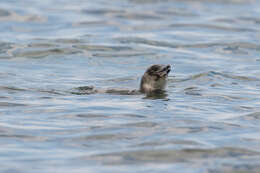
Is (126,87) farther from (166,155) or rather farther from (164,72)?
(166,155)

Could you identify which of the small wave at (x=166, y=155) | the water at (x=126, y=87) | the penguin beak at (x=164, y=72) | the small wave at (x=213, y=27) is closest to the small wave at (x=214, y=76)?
the water at (x=126, y=87)

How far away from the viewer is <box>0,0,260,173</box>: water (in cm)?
861

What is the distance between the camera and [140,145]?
29.6 ft

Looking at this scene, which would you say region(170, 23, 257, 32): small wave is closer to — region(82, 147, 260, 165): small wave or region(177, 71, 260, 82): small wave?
region(177, 71, 260, 82): small wave

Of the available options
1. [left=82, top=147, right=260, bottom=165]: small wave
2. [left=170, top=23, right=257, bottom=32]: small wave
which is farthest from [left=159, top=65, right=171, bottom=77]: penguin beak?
[left=170, top=23, right=257, bottom=32]: small wave

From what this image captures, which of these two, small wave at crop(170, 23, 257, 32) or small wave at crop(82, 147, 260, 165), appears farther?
small wave at crop(170, 23, 257, 32)

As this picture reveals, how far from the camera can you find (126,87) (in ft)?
47.3

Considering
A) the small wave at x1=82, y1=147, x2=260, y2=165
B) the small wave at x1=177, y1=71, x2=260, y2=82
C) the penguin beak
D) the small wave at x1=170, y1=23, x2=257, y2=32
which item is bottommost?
the small wave at x1=177, y1=71, x2=260, y2=82

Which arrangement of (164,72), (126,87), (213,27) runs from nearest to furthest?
(164,72), (126,87), (213,27)

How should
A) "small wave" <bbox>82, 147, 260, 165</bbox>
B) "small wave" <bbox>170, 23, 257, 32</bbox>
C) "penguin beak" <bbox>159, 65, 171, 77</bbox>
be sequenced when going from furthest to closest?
1. "small wave" <bbox>170, 23, 257, 32</bbox>
2. "penguin beak" <bbox>159, 65, 171, 77</bbox>
3. "small wave" <bbox>82, 147, 260, 165</bbox>

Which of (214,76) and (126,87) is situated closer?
(126,87)

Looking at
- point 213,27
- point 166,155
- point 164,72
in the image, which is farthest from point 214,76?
point 213,27

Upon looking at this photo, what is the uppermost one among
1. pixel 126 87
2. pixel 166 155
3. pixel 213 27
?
pixel 213 27

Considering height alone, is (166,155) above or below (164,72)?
below
